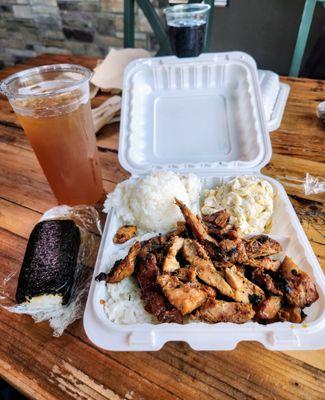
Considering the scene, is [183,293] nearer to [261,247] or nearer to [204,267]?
[204,267]

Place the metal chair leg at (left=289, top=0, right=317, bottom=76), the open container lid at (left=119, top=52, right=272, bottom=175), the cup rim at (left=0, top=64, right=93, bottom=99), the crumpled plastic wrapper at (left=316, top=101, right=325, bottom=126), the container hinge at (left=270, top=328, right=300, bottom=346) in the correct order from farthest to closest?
1. the metal chair leg at (left=289, top=0, right=317, bottom=76)
2. the crumpled plastic wrapper at (left=316, top=101, right=325, bottom=126)
3. the open container lid at (left=119, top=52, right=272, bottom=175)
4. the cup rim at (left=0, top=64, right=93, bottom=99)
5. the container hinge at (left=270, top=328, right=300, bottom=346)

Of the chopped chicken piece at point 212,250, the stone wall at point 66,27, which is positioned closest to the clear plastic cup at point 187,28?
the chopped chicken piece at point 212,250

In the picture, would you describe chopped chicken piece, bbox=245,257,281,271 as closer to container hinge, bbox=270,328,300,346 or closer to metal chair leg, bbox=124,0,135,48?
container hinge, bbox=270,328,300,346

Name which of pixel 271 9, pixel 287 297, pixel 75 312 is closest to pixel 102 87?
pixel 75 312

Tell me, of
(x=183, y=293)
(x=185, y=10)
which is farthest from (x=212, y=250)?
(x=185, y=10)

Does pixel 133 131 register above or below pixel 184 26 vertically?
below

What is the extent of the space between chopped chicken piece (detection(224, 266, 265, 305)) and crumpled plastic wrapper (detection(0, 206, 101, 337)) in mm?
364

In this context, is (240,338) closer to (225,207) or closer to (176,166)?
(225,207)

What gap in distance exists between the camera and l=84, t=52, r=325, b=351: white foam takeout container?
2.00ft

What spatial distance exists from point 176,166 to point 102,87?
864mm

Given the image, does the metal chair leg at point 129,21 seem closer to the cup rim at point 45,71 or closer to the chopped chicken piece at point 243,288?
the cup rim at point 45,71

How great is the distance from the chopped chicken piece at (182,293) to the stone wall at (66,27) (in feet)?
7.70

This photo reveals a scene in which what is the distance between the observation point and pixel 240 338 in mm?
605

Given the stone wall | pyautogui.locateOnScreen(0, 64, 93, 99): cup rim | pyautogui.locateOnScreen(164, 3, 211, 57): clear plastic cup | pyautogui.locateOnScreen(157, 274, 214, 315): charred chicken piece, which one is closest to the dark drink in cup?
pyautogui.locateOnScreen(164, 3, 211, 57): clear plastic cup
